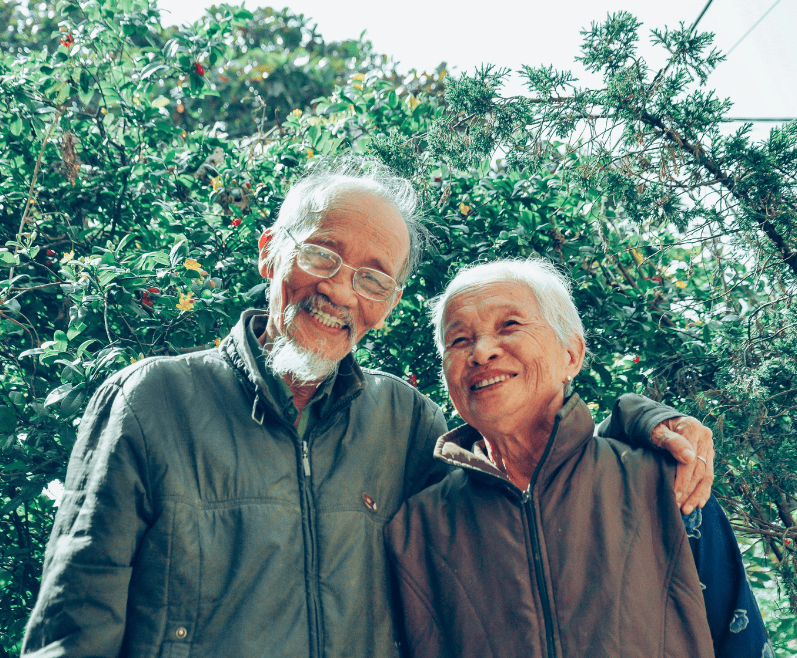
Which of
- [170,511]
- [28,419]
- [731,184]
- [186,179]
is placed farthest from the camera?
[186,179]

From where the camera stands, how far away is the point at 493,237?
9.64 ft

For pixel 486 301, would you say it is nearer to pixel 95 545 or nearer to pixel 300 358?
pixel 300 358

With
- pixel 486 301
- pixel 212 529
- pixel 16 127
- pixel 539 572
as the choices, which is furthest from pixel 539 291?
pixel 16 127

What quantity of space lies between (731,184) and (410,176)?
4.07ft

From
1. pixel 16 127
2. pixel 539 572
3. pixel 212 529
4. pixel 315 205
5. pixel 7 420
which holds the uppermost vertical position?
pixel 16 127

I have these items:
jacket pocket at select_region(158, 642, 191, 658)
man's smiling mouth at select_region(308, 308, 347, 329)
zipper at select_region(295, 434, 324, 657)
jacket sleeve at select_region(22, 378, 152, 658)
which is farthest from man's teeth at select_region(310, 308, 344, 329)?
jacket pocket at select_region(158, 642, 191, 658)

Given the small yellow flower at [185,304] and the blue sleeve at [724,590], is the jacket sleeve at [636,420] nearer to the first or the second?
the blue sleeve at [724,590]

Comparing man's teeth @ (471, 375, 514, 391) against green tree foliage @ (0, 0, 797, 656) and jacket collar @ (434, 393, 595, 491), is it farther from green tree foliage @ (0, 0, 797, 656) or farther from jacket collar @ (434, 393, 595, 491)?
green tree foliage @ (0, 0, 797, 656)

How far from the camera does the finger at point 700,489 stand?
1.60 meters

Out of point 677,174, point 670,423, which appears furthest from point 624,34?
point 670,423

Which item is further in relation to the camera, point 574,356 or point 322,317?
point 574,356

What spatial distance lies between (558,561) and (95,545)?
3.59 ft

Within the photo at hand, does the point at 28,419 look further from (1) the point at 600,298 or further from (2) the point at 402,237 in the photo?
(1) the point at 600,298

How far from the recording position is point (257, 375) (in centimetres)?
171
